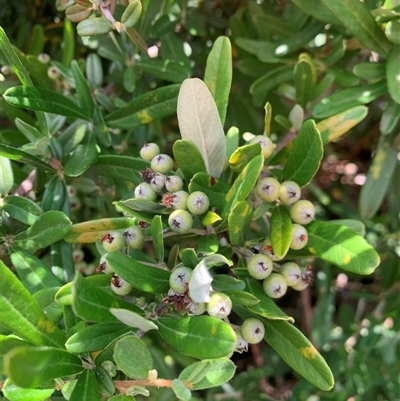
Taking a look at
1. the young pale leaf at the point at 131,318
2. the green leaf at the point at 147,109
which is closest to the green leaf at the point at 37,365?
the young pale leaf at the point at 131,318

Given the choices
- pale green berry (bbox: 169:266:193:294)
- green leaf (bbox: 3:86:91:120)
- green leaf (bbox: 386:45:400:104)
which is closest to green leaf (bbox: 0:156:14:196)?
green leaf (bbox: 3:86:91:120)

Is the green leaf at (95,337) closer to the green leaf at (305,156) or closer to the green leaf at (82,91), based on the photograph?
the green leaf at (305,156)

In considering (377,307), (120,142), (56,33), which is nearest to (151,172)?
(120,142)

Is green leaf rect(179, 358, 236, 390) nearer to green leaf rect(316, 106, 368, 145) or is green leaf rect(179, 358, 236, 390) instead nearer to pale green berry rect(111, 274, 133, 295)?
pale green berry rect(111, 274, 133, 295)

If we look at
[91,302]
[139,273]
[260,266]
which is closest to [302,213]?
[260,266]

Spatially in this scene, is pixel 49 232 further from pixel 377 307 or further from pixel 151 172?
pixel 377 307

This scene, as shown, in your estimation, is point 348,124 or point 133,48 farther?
point 133,48
